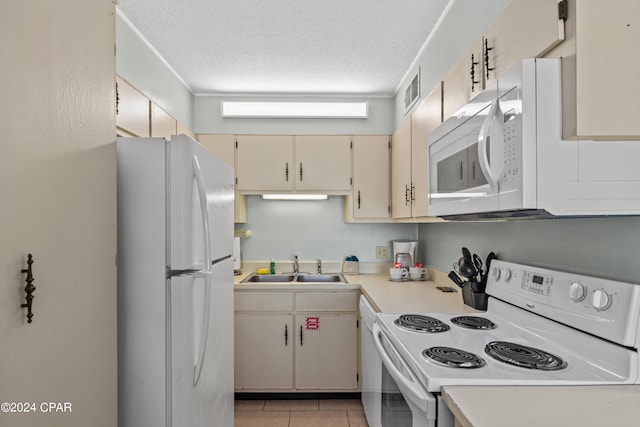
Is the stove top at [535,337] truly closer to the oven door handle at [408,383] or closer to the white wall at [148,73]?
the oven door handle at [408,383]

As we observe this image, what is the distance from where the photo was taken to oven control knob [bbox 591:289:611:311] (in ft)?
3.67

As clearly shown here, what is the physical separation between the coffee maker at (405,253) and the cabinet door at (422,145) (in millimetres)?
785

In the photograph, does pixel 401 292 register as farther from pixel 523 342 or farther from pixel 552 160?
pixel 552 160

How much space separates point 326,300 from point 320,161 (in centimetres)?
114

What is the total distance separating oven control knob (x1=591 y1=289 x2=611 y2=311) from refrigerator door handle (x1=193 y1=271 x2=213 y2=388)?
50.1 inches

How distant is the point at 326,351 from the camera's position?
116 inches

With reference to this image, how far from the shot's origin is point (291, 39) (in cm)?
249

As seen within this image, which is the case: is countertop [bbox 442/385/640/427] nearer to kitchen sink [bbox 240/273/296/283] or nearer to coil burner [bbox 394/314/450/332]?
coil burner [bbox 394/314/450/332]

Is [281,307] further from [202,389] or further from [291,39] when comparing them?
[291,39]

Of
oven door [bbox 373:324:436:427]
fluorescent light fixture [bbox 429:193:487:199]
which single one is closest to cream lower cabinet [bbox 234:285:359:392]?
oven door [bbox 373:324:436:427]

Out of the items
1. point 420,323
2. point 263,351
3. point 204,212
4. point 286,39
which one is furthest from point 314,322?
point 286,39

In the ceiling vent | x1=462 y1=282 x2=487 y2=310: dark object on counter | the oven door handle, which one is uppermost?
the ceiling vent

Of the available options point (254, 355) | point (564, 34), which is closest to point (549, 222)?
point (564, 34)

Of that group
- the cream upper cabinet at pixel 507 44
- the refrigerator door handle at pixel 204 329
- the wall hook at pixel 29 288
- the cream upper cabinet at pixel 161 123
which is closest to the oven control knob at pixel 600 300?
the cream upper cabinet at pixel 507 44
